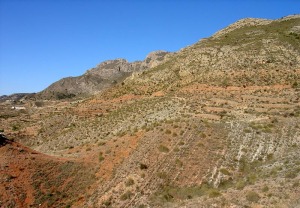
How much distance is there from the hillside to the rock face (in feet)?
346

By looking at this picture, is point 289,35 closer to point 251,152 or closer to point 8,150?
point 251,152

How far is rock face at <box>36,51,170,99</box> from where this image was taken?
167 metres

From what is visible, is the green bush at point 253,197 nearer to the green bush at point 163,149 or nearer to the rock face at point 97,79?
the green bush at point 163,149

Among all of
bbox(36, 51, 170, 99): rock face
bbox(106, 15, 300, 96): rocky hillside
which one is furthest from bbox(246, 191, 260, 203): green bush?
bbox(36, 51, 170, 99): rock face

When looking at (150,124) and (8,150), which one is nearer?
(8,150)

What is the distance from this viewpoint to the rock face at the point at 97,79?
166688 mm

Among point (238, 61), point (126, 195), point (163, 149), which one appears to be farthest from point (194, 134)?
point (238, 61)

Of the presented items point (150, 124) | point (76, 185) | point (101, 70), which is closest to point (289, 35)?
point (150, 124)

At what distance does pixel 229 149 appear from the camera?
28750 millimetres

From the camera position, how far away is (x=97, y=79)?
579ft

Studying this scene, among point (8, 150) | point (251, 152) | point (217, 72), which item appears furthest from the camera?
point (217, 72)

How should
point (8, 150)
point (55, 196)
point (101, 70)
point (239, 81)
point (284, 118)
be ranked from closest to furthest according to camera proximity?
point (55, 196) → point (8, 150) → point (284, 118) → point (239, 81) → point (101, 70)

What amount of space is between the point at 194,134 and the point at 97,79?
149m

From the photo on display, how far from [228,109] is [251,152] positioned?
10.9 metres
